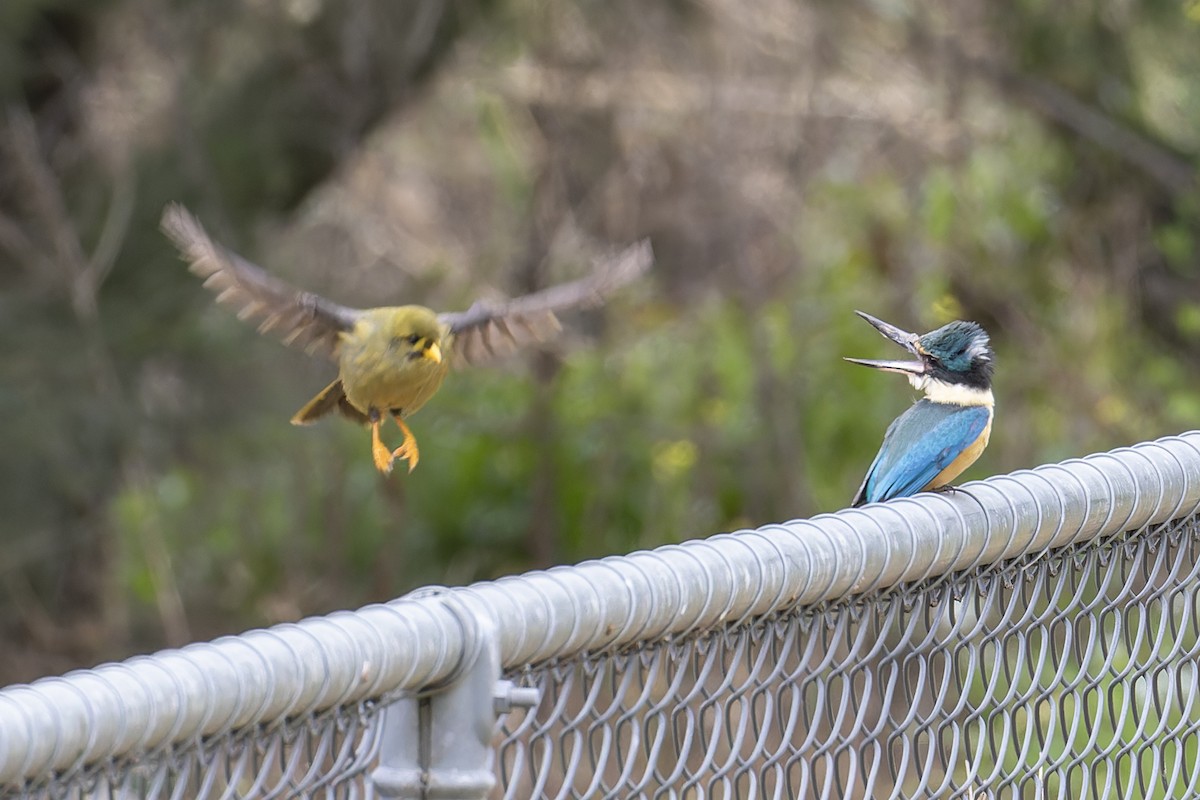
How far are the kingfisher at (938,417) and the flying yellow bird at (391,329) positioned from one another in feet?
2.44

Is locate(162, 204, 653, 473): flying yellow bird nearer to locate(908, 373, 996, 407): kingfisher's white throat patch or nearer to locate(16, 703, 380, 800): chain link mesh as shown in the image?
locate(908, 373, 996, 407): kingfisher's white throat patch

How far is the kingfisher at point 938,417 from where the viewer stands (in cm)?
399

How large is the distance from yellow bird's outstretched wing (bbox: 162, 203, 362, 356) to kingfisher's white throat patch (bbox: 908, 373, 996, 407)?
1.63 meters

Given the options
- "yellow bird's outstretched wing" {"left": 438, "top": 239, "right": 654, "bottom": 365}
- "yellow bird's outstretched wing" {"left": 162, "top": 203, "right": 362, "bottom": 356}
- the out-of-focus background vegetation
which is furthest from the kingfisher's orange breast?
the out-of-focus background vegetation

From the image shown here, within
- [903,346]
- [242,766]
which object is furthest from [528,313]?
[242,766]

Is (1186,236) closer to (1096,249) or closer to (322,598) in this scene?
(1096,249)

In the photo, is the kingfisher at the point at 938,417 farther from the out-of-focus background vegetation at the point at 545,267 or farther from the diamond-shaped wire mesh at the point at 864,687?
the out-of-focus background vegetation at the point at 545,267

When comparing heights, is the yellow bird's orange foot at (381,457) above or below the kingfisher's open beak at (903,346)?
above

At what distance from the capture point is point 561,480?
9164 millimetres

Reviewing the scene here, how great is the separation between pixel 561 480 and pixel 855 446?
1504 millimetres

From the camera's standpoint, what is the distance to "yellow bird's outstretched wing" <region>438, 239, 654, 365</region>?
4.43 metres

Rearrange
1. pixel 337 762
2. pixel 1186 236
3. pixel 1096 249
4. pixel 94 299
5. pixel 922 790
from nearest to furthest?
pixel 337 762
pixel 922 790
pixel 94 299
pixel 1186 236
pixel 1096 249

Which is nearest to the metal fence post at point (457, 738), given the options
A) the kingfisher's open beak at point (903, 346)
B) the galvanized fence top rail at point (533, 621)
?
the galvanized fence top rail at point (533, 621)

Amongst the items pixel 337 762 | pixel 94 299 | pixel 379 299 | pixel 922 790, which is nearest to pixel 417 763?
pixel 337 762
